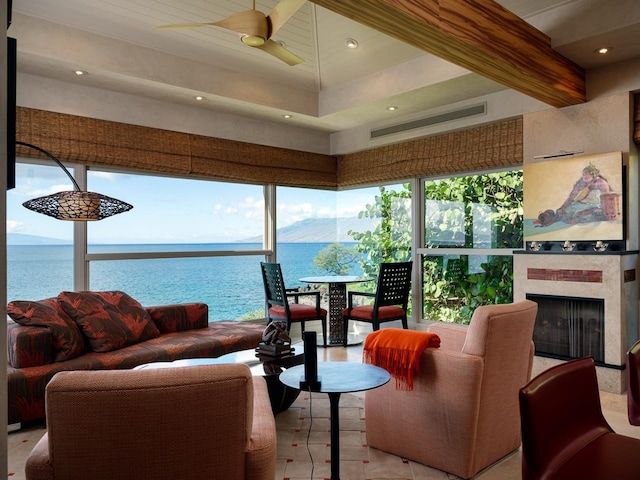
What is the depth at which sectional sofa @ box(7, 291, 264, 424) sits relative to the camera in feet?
9.95

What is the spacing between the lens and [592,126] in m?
3.94

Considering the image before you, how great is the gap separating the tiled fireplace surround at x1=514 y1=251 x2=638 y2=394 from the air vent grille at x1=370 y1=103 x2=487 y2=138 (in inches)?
63.3

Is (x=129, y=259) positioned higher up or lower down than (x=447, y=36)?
lower down

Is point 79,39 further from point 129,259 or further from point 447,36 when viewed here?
point 447,36

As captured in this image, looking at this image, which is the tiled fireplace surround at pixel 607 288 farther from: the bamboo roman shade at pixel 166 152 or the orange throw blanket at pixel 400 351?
the bamboo roman shade at pixel 166 152

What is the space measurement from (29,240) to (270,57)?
2847 millimetres

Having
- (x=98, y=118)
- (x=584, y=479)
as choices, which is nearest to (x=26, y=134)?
(x=98, y=118)

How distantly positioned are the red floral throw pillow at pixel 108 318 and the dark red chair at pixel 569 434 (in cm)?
319

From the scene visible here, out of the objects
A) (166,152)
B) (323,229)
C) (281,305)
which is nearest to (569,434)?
(281,305)

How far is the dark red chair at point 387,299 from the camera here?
195 inches

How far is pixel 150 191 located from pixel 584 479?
4.86 m

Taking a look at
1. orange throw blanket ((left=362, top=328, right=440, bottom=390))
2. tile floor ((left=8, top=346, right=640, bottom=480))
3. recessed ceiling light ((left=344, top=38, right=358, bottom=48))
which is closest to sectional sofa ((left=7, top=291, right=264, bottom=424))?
tile floor ((left=8, top=346, right=640, bottom=480))

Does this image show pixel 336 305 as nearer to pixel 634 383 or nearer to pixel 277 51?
pixel 277 51

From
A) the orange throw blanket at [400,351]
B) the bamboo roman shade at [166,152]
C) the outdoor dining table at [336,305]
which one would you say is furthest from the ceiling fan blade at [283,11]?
Result: the outdoor dining table at [336,305]
